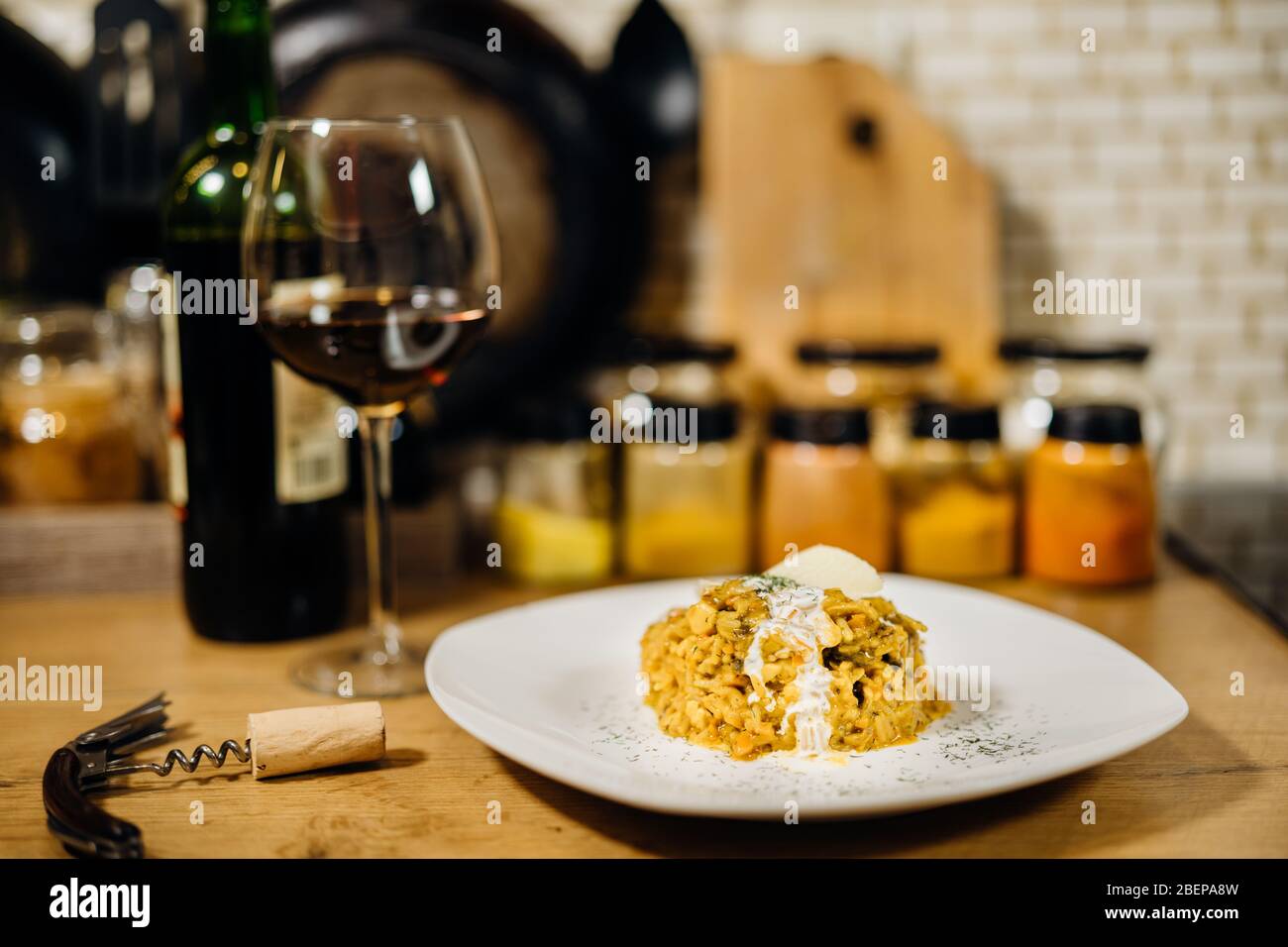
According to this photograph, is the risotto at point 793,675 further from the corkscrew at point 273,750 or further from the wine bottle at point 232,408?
the wine bottle at point 232,408

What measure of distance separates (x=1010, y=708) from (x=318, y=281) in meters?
0.55

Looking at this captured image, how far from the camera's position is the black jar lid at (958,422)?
1.15 meters

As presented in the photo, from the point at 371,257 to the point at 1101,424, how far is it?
0.66 m

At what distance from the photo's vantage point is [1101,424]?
1116 millimetres

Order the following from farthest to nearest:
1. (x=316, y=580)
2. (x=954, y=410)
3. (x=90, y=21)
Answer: (x=90, y=21) → (x=954, y=410) → (x=316, y=580)

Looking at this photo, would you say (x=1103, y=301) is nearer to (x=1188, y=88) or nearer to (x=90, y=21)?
(x=1188, y=88)

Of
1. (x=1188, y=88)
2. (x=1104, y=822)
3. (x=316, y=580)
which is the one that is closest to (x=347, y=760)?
(x=316, y=580)

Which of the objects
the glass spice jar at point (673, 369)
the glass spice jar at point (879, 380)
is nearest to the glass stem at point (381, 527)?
the glass spice jar at point (673, 369)

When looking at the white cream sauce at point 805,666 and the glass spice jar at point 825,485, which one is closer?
the white cream sauce at point 805,666

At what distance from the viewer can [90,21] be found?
4.71 feet

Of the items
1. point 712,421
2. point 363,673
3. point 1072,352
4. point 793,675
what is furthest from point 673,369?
point 793,675

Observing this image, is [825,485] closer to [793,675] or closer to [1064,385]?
[1064,385]

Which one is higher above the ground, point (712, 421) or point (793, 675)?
point (712, 421)

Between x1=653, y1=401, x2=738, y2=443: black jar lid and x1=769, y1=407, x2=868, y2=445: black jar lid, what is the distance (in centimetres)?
6
